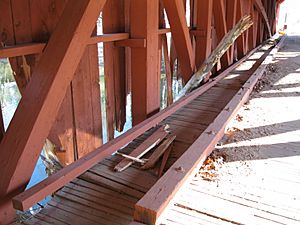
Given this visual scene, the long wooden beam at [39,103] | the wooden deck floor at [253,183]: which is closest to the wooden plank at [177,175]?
the wooden deck floor at [253,183]

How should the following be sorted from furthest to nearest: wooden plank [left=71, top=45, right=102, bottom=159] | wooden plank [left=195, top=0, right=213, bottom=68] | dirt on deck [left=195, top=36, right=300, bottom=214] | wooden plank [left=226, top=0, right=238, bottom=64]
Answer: wooden plank [left=226, top=0, right=238, bottom=64] < wooden plank [left=195, top=0, right=213, bottom=68] < wooden plank [left=71, top=45, right=102, bottom=159] < dirt on deck [left=195, top=36, right=300, bottom=214]

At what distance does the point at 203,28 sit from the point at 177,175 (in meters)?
3.90

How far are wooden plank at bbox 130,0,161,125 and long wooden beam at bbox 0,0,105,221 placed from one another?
1239 mm

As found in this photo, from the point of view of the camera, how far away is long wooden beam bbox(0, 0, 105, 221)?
6.79ft

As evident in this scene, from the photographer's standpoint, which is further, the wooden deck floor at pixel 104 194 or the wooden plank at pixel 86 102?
the wooden plank at pixel 86 102

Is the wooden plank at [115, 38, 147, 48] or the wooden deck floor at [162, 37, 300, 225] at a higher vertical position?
the wooden plank at [115, 38, 147, 48]

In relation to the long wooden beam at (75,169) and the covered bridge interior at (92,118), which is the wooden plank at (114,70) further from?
the long wooden beam at (75,169)

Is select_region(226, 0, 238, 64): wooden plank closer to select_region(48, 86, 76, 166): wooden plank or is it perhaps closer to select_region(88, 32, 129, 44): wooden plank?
select_region(88, 32, 129, 44): wooden plank

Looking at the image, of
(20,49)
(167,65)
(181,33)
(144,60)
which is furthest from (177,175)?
(167,65)

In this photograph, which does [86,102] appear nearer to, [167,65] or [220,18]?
[167,65]

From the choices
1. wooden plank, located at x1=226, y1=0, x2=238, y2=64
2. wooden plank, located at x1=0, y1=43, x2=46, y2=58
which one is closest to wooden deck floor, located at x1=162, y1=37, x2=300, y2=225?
wooden plank, located at x1=0, y1=43, x2=46, y2=58

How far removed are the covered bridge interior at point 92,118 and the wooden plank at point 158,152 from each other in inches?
0.6

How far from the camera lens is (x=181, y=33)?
4.33 m

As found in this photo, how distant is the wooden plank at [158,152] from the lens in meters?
2.67
